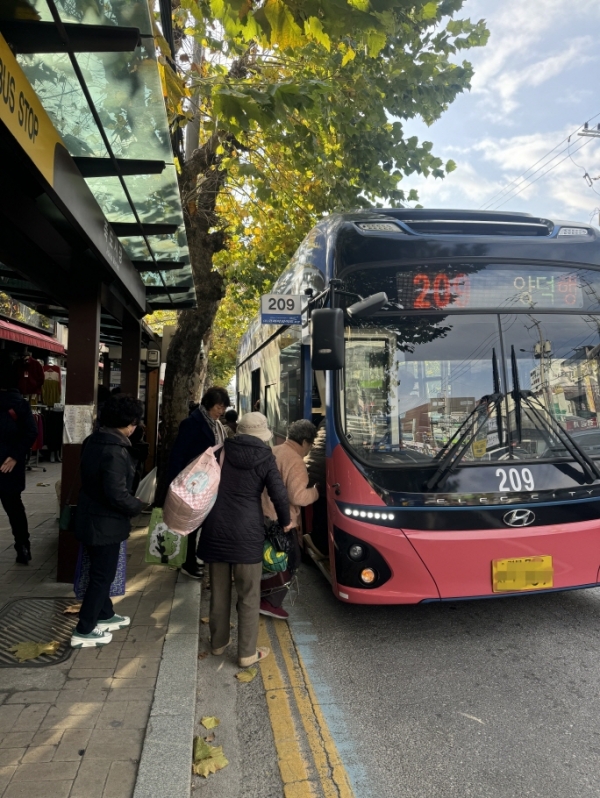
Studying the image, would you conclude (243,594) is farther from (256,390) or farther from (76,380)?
(256,390)

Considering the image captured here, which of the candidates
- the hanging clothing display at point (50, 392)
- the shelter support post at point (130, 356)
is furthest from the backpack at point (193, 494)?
the hanging clothing display at point (50, 392)

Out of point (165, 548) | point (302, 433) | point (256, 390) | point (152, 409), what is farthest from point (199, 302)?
point (302, 433)

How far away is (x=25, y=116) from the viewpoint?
3.04 meters

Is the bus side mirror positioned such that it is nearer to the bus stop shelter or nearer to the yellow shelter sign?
the bus stop shelter

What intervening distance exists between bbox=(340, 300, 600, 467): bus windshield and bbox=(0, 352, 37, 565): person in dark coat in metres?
3.13

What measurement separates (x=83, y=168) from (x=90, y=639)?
3476 millimetres

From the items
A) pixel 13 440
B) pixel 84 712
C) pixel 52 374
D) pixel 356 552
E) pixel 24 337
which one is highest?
pixel 24 337

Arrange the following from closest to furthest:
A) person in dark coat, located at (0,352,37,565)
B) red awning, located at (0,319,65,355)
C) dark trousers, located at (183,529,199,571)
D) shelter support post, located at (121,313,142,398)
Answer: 1. person in dark coat, located at (0,352,37,565)
2. dark trousers, located at (183,529,199,571)
3. shelter support post, located at (121,313,142,398)
4. red awning, located at (0,319,65,355)

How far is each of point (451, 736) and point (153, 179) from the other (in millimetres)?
4367

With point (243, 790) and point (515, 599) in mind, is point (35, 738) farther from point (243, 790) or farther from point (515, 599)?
point (515, 599)

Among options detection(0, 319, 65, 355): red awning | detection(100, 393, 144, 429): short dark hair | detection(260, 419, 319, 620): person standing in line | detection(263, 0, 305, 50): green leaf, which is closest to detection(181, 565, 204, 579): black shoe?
detection(260, 419, 319, 620): person standing in line

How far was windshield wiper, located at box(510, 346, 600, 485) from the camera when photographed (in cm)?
448

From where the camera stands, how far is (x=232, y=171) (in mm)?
9477

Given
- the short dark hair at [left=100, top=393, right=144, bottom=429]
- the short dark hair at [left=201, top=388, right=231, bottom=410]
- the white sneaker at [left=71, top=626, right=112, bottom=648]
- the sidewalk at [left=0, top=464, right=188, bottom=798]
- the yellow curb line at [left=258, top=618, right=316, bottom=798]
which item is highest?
the short dark hair at [left=201, top=388, right=231, bottom=410]
